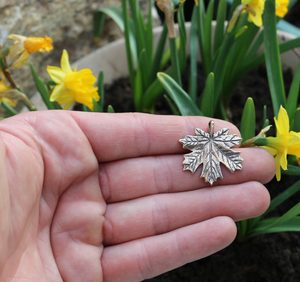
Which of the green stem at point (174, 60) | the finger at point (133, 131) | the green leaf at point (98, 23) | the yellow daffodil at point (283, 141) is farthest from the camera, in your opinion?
the green leaf at point (98, 23)

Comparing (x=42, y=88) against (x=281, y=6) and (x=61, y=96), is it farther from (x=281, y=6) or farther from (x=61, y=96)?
(x=281, y=6)

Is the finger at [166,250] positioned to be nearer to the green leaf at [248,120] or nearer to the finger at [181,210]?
Result: the finger at [181,210]

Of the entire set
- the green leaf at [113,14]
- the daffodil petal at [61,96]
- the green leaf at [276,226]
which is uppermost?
→ the green leaf at [113,14]

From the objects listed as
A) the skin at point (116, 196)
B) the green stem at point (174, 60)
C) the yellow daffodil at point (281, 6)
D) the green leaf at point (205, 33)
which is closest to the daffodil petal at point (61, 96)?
the skin at point (116, 196)

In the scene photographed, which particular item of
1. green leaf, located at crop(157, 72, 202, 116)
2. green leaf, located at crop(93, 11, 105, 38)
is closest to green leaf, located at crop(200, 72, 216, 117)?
green leaf, located at crop(157, 72, 202, 116)

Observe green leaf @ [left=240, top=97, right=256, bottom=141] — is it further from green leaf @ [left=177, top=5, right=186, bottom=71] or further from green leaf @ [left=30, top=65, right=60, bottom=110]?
green leaf @ [left=30, top=65, right=60, bottom=110]

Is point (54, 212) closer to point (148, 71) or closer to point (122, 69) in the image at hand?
point (148, 71)

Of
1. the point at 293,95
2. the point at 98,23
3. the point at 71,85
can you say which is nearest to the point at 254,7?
the point at 293,95

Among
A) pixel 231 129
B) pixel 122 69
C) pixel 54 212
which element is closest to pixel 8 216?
pixel 54 212

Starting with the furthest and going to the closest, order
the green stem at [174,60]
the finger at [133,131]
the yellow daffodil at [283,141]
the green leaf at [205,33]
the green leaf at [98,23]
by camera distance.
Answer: the green leaf at [98,23] < the green leaf at [205,33] < the green stem at [174,60] < the finger at [133,131] < the yellow daffodil at [283,141]
